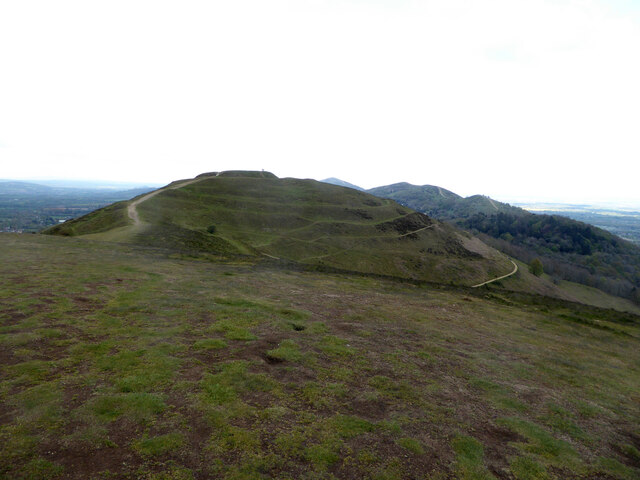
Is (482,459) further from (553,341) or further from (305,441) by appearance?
(553,341)

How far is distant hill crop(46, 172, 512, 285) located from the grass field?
116 ft

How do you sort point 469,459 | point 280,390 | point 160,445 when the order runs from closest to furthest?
point 160,445
point 469,459
point 280,390

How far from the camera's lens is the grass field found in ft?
27.1

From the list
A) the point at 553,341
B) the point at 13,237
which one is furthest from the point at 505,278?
the point at 13,237

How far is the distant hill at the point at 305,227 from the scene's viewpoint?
67.1 m

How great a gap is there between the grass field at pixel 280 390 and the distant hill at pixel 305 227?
35.5 m

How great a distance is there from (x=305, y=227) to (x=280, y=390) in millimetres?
86693

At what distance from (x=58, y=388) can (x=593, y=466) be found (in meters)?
17.0

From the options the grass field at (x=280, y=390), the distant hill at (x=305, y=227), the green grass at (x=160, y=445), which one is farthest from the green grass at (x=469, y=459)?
the distant hill at (x=305, y=227)

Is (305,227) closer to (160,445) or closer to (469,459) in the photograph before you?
(469,459)

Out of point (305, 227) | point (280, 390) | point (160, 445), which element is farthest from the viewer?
point (305, 227)

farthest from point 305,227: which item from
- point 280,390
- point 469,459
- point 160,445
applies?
point 160,445

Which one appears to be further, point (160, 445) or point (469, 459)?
point (469, 459)

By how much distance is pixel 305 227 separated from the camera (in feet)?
320
